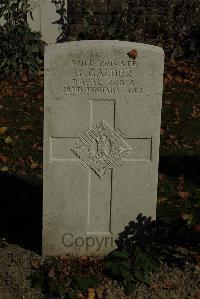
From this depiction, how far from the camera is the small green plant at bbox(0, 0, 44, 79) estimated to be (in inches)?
→ 388

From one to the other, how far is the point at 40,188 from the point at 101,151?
64.6 inches

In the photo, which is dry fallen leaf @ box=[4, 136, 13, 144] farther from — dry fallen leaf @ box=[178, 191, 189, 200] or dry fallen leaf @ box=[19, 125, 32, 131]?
dry fallen leaf @ box=[178, 191, 189, 200]

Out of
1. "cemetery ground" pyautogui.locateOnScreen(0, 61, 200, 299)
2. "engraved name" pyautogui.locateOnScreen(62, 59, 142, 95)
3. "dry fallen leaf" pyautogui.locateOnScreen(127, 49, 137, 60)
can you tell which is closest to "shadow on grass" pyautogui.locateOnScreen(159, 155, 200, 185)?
"cemetery ground" pyautogui.locateOnScreen(0, 61, 200, 299)

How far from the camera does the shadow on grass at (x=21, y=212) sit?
5.37 metres

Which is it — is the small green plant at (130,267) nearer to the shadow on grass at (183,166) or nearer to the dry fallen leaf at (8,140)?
the shadow on grass at (183,166)

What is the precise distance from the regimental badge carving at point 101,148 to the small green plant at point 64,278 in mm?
773

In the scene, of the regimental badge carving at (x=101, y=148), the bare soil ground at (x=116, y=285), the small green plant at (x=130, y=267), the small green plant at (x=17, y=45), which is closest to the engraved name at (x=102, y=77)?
the regimental badge carving at (x=101, y=148)

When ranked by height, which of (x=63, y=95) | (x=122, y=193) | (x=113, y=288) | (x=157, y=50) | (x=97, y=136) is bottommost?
(x=113, y=288)

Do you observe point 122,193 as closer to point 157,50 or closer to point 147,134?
point 147,134

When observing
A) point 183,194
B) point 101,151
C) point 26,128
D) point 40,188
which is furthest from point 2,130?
point 101,151

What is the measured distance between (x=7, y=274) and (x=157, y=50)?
2143 mm

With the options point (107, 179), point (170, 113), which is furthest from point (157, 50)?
point (170, 113)

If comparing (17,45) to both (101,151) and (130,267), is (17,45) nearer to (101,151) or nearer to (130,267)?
(101,151)

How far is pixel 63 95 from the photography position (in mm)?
4586
